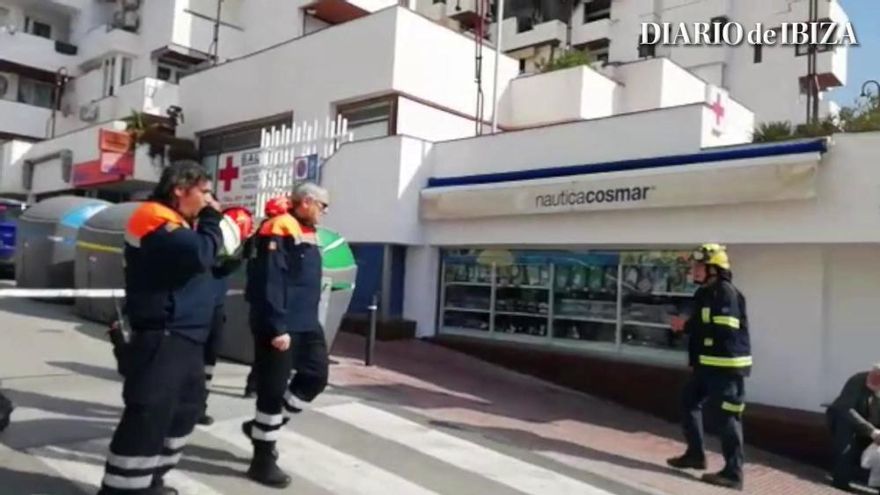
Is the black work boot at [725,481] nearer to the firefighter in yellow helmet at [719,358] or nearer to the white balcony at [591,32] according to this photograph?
the firefighter in yellow helmet at [719,358]

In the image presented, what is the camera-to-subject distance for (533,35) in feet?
114

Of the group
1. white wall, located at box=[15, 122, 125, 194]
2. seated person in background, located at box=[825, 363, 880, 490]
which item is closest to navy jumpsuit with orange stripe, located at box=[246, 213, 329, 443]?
seated person in background, located at box=[825, 363, 880, 490]

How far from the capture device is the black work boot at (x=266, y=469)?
15.5 feet

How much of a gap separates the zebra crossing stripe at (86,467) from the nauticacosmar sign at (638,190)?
6.62 m

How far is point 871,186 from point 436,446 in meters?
5.47

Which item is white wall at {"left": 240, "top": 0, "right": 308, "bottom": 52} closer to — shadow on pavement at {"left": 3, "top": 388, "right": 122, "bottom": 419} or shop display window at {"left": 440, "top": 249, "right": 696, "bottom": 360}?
shop display window at {"left": 440, "top": 249, "right": 696, "bottom": 360}

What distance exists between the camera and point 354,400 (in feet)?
24.5

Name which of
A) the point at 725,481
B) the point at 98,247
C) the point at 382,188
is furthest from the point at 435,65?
the point at 725,481

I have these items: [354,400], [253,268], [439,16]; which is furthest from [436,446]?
[439,16]

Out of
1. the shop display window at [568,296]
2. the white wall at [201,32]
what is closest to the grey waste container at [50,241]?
the shop display window at [568,296]

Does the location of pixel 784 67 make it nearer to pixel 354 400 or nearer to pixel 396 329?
pixel 396 329

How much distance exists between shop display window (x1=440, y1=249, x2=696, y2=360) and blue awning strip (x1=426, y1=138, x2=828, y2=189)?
46.0 inches

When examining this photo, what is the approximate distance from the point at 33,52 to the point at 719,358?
32562mm

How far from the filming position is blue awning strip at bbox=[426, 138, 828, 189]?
822 cm
